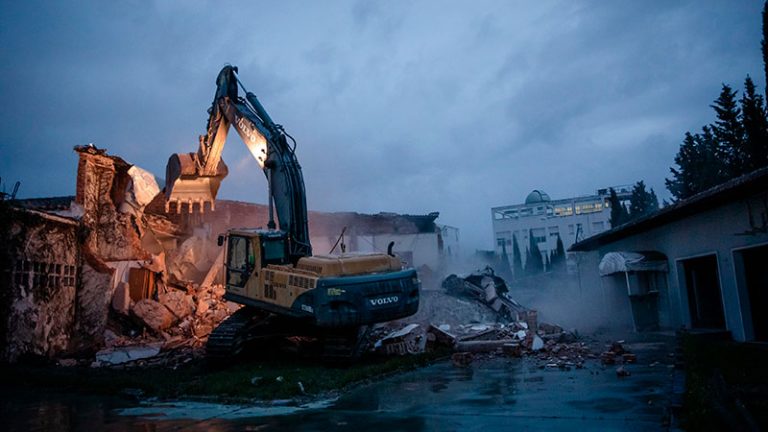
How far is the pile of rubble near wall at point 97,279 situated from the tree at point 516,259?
1714 inches

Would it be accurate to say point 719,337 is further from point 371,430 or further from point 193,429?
point 193,429

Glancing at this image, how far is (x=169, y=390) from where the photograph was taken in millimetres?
9023

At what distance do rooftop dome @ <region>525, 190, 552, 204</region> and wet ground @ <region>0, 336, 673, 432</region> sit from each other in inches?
2211

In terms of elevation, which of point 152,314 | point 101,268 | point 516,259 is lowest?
point 152,314

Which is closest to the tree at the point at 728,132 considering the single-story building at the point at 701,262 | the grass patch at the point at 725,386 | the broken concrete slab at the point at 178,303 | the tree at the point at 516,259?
the single-story building at the point at 701,262

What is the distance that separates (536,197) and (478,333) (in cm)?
5220

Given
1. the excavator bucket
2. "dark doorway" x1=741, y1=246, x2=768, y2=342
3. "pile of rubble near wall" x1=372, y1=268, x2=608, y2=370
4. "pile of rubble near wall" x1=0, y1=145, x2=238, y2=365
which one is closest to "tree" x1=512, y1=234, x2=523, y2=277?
"pile of rubble near wall" x1=372, y1=268, x2=608, y2=370

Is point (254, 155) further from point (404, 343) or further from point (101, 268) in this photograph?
point (101, 268)

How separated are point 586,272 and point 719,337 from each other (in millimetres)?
15396

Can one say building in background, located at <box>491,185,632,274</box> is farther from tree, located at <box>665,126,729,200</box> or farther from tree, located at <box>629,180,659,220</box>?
tree, located at <box>665,126,729,200</box>

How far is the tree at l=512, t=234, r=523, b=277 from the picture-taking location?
58.5 metres

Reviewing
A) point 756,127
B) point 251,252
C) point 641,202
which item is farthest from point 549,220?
point 251,252

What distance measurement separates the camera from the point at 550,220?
6138 centimetres

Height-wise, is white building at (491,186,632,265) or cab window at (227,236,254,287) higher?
white building at (491,186,632,265)
